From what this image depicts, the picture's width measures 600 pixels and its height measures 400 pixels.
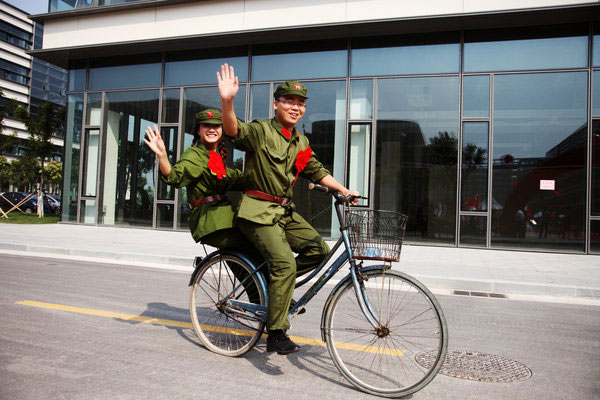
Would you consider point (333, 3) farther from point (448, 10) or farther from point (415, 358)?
point (415, 358)

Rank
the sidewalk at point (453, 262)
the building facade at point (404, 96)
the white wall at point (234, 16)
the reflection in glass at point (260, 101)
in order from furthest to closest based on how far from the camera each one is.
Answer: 1. the reflection in glass at point (260, 101)
2. the white wall at point (234, 16)
3. the building facade at point (404, 96)
4. the sidewalk at point (453, 262)

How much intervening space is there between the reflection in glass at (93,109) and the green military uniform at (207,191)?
14.9 meters

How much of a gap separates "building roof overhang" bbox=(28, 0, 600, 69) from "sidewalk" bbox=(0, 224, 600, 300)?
6.18 m

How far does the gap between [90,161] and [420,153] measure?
38.7 feet

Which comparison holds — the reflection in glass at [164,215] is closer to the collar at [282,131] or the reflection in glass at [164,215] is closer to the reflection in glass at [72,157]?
the reflection in glass at [72,157]

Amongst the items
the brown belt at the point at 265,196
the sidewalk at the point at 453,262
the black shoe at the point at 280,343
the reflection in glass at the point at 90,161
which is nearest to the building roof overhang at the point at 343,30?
the reflection in glass at the point at 90,161

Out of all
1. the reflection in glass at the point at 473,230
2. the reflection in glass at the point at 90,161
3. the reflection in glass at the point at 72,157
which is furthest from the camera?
the reflection in glass at the point at 72,157

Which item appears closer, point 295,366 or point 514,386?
point 514,386

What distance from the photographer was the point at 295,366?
328 centimetres

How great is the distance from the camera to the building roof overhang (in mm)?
11773

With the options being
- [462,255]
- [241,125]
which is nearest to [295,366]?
[241,125]

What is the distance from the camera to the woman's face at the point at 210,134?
3.66m

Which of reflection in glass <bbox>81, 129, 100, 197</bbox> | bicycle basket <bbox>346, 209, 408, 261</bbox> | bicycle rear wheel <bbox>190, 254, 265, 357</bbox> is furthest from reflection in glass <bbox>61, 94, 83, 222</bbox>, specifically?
bicycle basket <bbox>346, 209, 408, 261</bbox>

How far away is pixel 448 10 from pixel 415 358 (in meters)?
11.3
